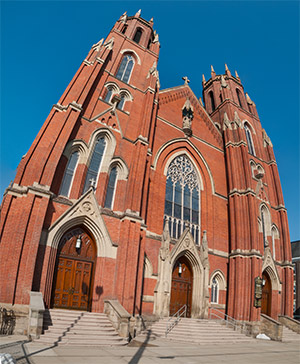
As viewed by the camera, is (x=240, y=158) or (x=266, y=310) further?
(x=240, y=158)

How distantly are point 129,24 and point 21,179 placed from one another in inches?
812

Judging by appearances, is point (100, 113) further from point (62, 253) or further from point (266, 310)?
point (266, 310)

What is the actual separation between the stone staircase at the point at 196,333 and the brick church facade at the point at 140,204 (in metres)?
1.18

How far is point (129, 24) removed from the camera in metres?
26.2

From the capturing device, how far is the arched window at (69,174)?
1447 centimetres

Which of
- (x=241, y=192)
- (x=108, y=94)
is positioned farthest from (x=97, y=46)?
(x=241, y=192)

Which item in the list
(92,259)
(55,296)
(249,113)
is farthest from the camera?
(249,113)

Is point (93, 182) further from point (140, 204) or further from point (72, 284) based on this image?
point (72, 284)

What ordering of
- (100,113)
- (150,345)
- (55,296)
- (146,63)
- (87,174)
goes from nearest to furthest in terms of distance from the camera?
1. (150,345)
2. (55,296)
3. (87,174)
4. (100,113)
5. (146,63)

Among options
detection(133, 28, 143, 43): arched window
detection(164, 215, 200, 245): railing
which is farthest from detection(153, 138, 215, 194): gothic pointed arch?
detection(133, 28, 143, 43): arched window

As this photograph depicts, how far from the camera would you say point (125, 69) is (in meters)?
22.0

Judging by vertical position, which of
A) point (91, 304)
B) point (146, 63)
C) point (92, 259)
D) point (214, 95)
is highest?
point (214, 95)

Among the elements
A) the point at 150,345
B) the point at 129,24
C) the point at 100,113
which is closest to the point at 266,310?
the point at 150,345

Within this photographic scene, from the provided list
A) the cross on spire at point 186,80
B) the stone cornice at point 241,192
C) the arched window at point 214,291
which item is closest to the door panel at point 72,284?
the arched window at point 214,291
